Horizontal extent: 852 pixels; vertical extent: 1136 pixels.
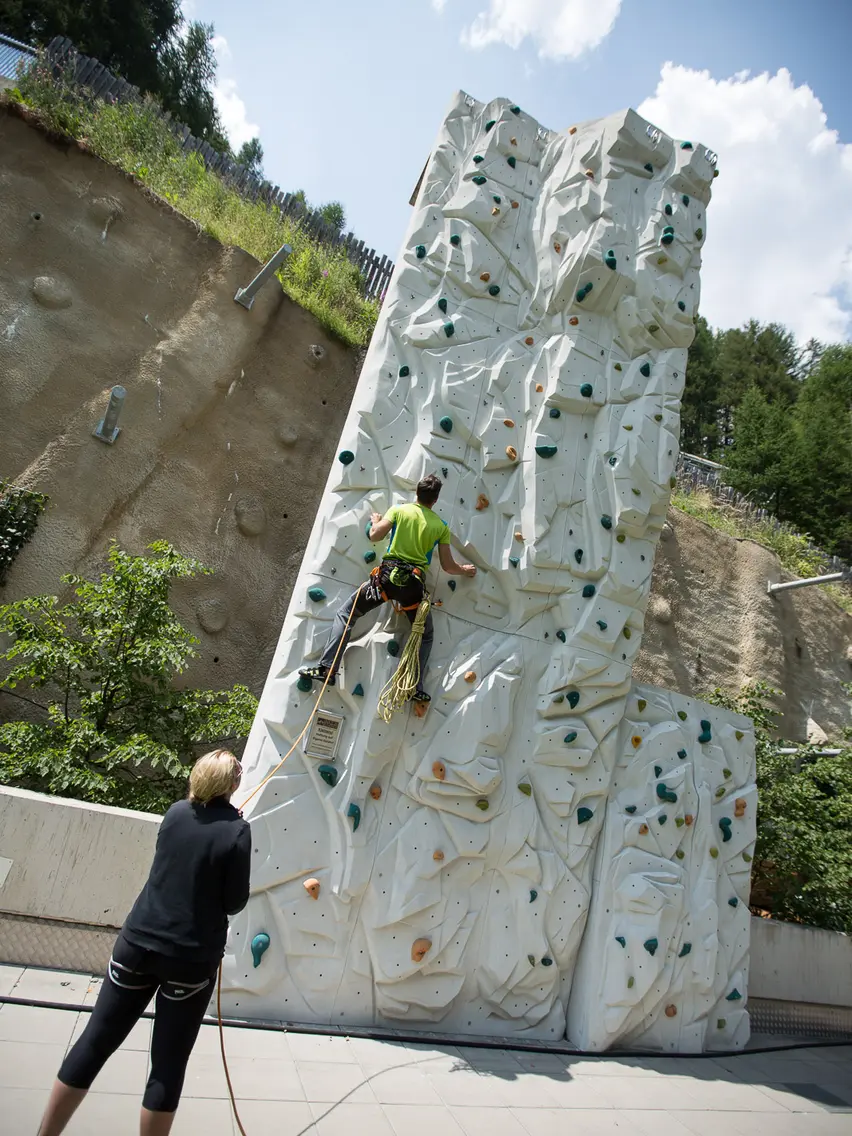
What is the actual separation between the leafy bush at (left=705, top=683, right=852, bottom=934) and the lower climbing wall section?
1.56m

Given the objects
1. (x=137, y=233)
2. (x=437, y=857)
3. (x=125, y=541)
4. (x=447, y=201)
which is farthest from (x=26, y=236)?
(x=437, y=857)

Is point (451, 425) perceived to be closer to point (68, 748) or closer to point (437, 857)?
point (437, 857)

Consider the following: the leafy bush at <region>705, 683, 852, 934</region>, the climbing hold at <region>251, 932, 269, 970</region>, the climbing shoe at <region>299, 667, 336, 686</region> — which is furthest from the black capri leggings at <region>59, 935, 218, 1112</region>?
the leafy bush at <region>705, 683, 852, 934</region>

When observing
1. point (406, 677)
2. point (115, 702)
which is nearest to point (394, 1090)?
point (406, 677)

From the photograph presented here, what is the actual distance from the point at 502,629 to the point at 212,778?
2568mm

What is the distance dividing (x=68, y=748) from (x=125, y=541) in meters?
2.84

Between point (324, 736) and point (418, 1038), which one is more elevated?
point (324, 736)

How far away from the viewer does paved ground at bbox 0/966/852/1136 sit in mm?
2641

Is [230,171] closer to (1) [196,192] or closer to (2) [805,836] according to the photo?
(1) [196,192]

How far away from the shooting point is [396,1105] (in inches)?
121

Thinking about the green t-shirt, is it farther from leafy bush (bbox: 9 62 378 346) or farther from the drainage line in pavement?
leafy bush (bbox: 9 62 378 346)

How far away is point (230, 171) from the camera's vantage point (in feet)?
31.9

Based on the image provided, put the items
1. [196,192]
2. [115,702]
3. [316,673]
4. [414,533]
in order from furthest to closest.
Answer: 1. [196,192]
2. [115,702]
3. [414,533]
4. [316,673]

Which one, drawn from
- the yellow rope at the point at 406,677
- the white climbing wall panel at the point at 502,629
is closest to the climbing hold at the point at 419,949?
the white climbing wall panel at the point at 502,629
